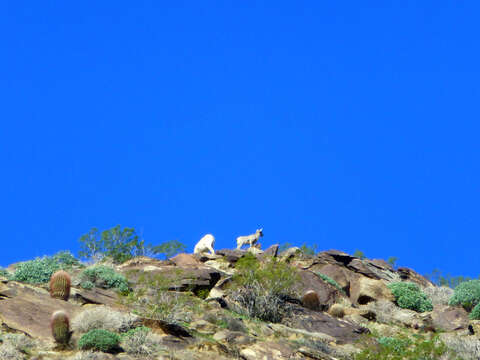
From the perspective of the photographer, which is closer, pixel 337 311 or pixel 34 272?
pixel 34 272

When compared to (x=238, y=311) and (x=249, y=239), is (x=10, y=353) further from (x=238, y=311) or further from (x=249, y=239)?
(x=249, y=239)

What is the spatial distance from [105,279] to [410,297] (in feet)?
49.0

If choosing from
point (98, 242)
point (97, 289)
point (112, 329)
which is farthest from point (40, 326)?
point (98, 242)

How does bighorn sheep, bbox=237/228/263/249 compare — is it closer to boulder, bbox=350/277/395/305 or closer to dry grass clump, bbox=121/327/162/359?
boulder, bbox=350/277/395/305

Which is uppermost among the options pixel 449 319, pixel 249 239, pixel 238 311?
pixel 249 239

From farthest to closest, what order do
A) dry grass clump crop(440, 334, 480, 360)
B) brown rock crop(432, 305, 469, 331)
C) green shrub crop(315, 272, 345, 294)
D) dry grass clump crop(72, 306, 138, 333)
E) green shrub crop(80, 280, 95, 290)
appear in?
1. green shrub crop(315, 272, 345, 294)
2. brown rock crop(432, 305, 469, 331)
3. green shrub crop(80, 280, 95, 290)
4. dry grass clump crop(440, 334, 480, 360)
5. dry grass clump crop(72, 306, 138, 333)

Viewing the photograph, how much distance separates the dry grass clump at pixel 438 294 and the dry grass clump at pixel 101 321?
1964 centimetres

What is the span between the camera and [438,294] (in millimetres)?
33875

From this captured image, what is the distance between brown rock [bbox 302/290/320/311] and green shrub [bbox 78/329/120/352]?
11.5 metres

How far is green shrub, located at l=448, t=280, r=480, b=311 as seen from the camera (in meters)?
31.4

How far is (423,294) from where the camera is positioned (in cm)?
3228

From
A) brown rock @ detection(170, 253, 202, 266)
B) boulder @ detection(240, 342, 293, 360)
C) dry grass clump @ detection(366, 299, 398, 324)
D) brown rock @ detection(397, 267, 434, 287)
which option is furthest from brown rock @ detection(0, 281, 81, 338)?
brown rock @ detection(397, 267, 434, 287)

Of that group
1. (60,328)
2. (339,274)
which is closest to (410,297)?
(339,274)

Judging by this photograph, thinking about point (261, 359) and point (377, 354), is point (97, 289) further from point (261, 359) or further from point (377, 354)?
point (377, 354)
